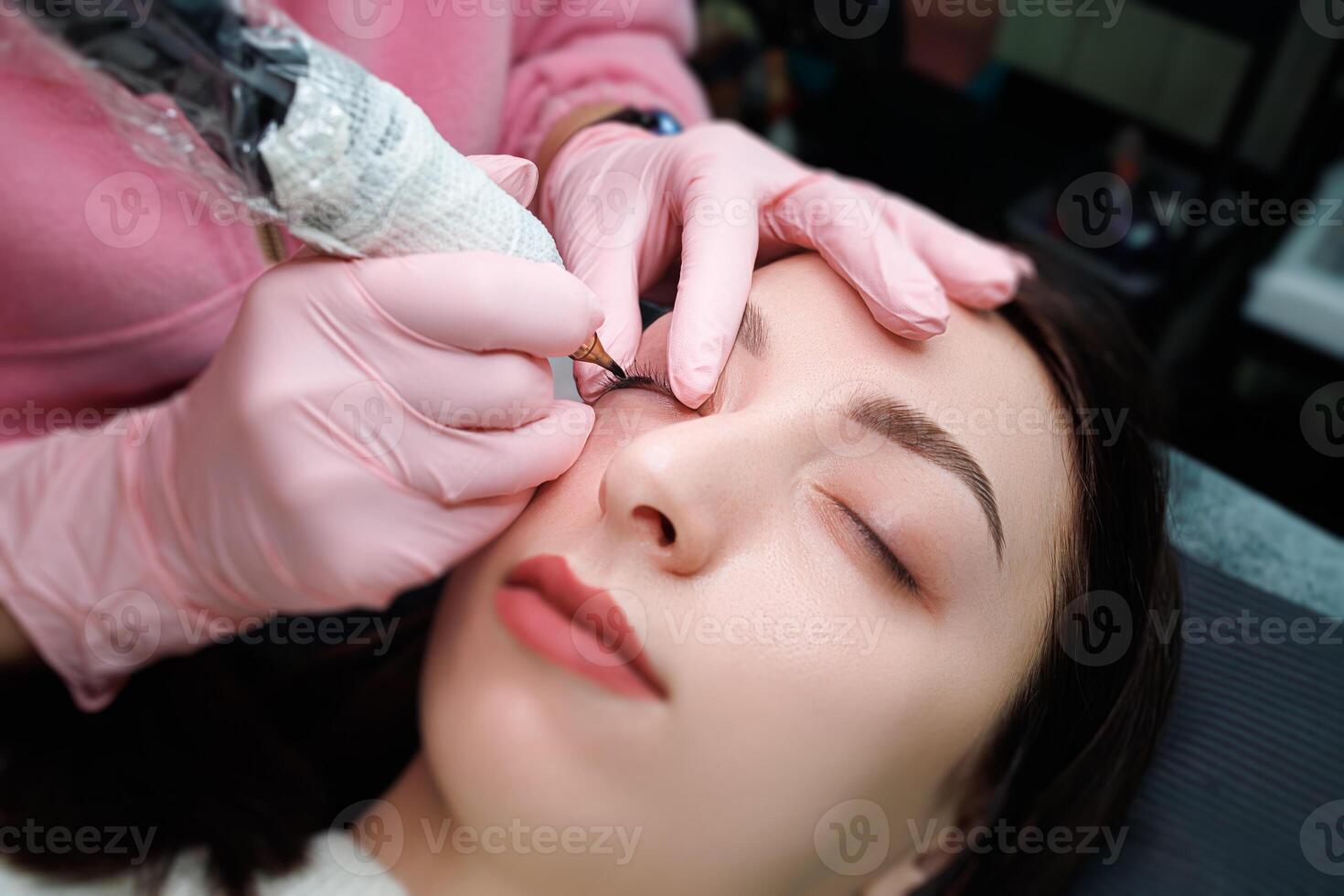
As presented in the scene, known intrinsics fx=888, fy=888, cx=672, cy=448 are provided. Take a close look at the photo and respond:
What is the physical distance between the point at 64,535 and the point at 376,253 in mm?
510

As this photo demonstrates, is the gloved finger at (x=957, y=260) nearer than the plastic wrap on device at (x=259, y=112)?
No

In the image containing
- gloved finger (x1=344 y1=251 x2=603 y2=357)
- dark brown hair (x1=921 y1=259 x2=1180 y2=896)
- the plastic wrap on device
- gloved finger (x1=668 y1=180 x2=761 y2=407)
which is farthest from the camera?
dark brown hair (x1=921 y1=259 x2=1180 y2=896)

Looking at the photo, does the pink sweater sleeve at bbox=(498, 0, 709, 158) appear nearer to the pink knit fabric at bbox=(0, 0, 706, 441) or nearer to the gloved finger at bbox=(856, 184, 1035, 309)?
the pink knit fabric at bbox=(0, 0, 706, 441)

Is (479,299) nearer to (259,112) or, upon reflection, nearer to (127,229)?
(259,112)

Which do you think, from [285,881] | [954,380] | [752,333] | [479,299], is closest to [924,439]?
[954,380]

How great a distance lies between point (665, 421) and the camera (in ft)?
2.95

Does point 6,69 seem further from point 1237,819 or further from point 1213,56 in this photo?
point 1213,56

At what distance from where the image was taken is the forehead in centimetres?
87

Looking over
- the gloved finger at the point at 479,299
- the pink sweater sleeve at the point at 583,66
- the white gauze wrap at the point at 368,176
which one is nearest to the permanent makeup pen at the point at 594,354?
the gloved finger at the point at 479,299

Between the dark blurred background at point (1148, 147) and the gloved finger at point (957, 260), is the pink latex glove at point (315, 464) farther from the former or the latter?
the dark blurred background at point (1148, 147)

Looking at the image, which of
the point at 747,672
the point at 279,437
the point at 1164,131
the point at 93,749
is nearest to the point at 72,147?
the point at 279,437

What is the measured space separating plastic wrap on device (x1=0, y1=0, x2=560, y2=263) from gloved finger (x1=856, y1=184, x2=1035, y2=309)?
631 mm

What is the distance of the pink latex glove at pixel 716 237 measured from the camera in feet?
2.96

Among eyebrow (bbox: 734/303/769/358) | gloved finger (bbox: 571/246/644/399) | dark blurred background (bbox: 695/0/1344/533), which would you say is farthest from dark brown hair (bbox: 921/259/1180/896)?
dark blurred background (bbox: 695/0/1344/533)
